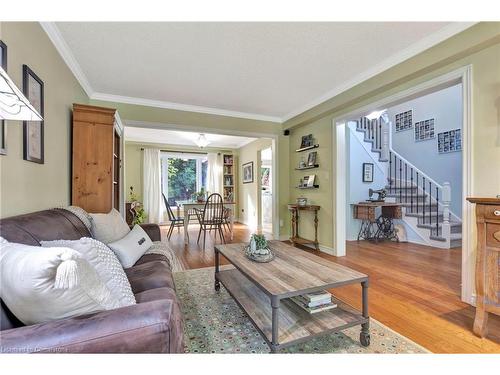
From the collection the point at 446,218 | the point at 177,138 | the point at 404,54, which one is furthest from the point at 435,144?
the point at 177,138

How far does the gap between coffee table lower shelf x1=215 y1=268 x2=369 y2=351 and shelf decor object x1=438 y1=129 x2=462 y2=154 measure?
16.5 feet

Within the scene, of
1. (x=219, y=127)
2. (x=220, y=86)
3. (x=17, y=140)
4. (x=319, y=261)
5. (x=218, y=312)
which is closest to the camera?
(x=17, y=140)

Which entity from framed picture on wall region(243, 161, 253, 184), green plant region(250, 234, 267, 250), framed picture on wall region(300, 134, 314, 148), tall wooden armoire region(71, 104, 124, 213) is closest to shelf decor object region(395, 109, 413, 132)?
framed picture on wall region(300, 134, 314, 148)

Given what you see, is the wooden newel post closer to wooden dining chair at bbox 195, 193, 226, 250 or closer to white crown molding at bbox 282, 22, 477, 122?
white crown molding at bbox 282, 22, 477, 122

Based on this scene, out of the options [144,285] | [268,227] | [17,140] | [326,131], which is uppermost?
[326,131]

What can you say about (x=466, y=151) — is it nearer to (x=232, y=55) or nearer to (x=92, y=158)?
(x=232, y=55)

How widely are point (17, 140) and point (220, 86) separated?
7.02ft

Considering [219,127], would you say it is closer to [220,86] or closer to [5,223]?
[220,86]

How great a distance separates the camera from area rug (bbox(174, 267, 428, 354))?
1.42m

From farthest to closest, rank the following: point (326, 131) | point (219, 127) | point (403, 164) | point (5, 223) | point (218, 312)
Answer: point (403, 164), point (219, 127), point (326, 131), point (218, 312), point (5, 223)

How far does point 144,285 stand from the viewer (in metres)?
1.43
